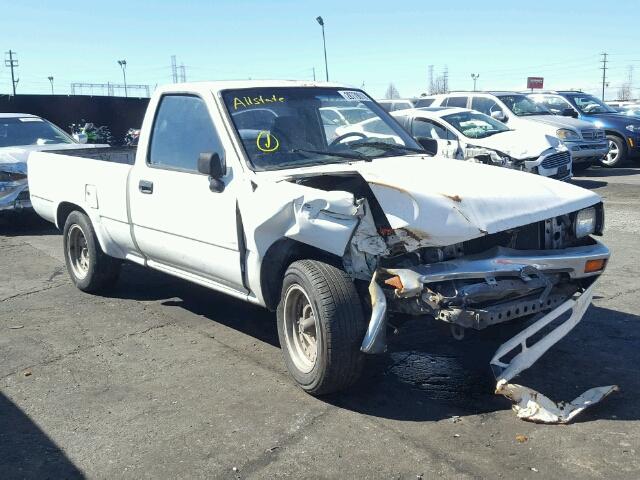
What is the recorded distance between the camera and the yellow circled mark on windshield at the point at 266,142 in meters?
4.94

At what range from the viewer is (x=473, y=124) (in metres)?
13.5

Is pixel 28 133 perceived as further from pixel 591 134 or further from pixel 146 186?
pixel 591 134

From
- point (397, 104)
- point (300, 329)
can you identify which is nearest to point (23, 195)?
point (300, 329)

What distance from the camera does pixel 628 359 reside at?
475 centimetres

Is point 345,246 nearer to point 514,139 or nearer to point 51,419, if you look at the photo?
point 51,419

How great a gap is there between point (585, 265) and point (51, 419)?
326cm

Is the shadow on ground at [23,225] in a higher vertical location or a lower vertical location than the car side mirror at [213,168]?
lower

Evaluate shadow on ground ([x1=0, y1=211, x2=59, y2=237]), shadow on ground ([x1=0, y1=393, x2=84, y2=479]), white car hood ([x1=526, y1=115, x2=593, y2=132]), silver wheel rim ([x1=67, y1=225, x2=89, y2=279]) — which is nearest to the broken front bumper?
shadow on ground ([x1=0, y1=393, x2=84, y2=479])

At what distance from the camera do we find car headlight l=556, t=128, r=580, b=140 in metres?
15.2

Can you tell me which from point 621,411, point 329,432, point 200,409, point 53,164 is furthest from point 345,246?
point 53,164

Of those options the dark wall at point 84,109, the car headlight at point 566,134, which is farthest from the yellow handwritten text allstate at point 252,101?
the dark wall at point 84,109

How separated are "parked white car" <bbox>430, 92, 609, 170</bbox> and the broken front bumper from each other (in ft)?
37.6

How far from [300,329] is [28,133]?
9.10 m

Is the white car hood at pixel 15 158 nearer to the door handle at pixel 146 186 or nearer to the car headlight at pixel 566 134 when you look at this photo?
the door handle at pixel 146 186
